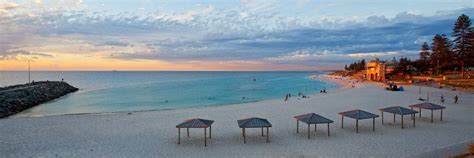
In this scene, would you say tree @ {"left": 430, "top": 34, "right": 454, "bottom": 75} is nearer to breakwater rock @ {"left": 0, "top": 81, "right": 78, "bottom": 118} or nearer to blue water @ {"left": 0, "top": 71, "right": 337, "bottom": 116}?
blue water @ {"left": 0, "top": 71, "right": 337, "bottom": 116}

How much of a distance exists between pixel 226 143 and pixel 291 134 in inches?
152

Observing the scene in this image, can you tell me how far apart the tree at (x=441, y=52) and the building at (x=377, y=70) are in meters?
9.84

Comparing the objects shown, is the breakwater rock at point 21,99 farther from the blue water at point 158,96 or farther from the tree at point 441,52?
the tree at point 441,52

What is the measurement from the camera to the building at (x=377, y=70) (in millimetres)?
71250

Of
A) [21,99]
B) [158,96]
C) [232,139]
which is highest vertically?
[21,99]

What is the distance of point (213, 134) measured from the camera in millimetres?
17641

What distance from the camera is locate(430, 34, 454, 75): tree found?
5995 centimetres

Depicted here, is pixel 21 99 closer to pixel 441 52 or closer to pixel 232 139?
pixel 232 139

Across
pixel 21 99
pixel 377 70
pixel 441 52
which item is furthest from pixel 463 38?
pixel 21 99

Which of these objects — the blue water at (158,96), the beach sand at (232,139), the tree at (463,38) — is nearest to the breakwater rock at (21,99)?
the blue water at (158,96)

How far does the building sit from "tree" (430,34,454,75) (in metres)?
9.84

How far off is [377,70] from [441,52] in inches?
560

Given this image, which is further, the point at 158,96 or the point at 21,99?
the point at 158,96

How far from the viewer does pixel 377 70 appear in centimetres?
7338
